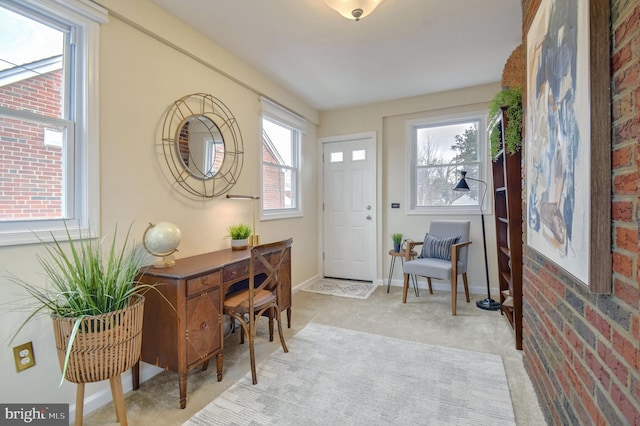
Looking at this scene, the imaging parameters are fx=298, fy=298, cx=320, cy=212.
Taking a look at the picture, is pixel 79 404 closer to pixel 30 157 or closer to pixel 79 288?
pixel 79 288

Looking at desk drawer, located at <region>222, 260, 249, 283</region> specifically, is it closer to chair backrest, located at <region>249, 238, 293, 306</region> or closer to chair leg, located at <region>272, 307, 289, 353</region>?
chair backrest, located at <region>249, 238, 293, 306</region>

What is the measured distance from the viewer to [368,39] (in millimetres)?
2551

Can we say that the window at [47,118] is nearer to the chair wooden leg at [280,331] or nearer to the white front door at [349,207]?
the chair wooden leg at [280,331]

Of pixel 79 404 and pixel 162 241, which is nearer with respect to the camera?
pixel 79 404

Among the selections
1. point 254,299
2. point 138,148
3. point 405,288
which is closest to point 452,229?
point 405,288

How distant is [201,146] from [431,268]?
2522 mm

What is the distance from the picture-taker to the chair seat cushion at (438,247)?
Answer: 11.0ft

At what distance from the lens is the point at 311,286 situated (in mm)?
4141

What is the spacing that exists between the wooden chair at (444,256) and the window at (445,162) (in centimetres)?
37

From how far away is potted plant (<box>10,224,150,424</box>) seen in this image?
1316 mm

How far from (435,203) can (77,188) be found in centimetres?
368

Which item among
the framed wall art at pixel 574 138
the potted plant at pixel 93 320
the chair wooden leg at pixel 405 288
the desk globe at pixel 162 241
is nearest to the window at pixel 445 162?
the chair wooden leg at pixel 405 288

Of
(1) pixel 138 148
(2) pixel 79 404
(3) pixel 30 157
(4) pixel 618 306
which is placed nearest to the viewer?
(4) pixel 618 306

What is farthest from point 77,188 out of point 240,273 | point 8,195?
point 240,273
